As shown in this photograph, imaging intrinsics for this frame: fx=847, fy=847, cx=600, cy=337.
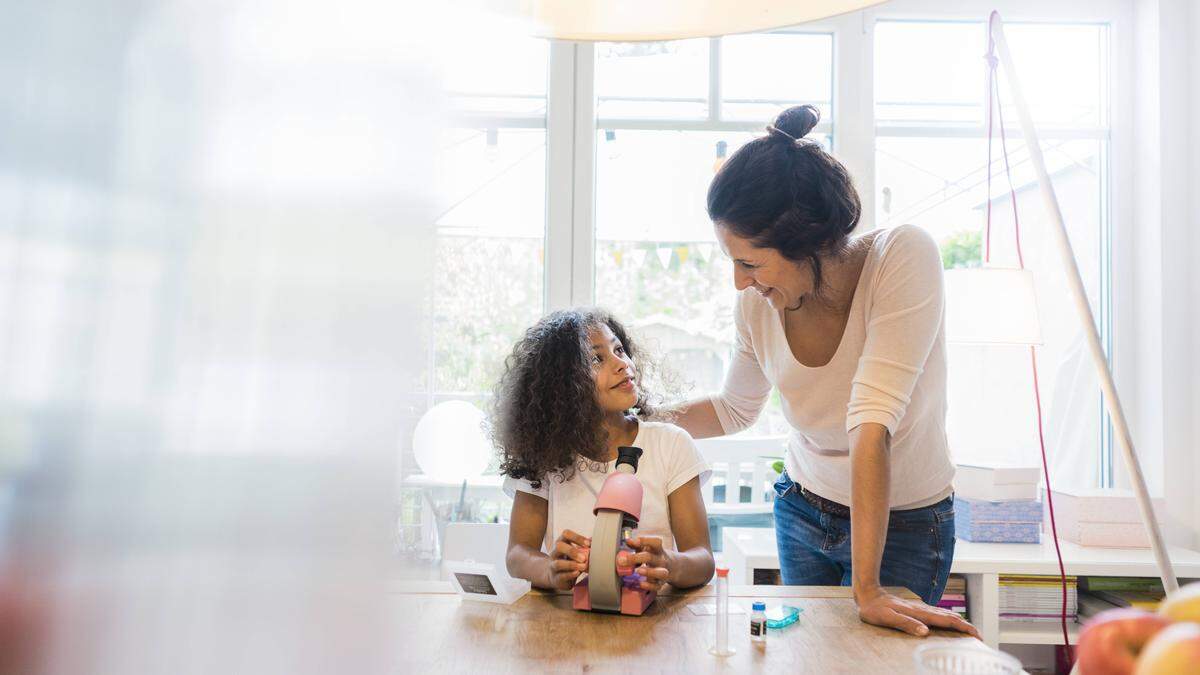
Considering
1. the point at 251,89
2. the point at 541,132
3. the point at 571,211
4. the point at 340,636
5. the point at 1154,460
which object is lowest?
the point at 1154,460

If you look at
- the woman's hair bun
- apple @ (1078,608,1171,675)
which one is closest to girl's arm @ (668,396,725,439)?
the woman's hair bun

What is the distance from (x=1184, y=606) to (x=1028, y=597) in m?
2.24

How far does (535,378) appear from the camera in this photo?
1.57 m

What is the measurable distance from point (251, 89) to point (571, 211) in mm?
2793

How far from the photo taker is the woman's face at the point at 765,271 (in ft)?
4.10

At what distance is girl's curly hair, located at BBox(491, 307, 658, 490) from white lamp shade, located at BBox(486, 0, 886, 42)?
2.47 ft

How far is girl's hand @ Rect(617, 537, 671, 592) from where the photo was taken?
1.05m

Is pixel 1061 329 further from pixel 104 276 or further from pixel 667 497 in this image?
pixel 104 276

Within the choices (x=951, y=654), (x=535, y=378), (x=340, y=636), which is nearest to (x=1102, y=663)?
(x=951, y=654)

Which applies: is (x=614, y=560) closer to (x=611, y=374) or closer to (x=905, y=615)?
(x=905, y=615)

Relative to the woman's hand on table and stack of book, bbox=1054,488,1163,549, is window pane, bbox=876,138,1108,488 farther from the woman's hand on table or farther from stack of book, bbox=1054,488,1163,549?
the woman's hand on table

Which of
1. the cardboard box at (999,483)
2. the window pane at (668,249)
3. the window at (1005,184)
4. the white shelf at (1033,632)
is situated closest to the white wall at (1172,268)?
the window at (1005,184)

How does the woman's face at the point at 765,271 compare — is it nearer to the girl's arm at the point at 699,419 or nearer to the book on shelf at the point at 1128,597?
the girl's arm at the point at 699,419

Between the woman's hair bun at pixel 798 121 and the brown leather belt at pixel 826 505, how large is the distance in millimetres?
596
